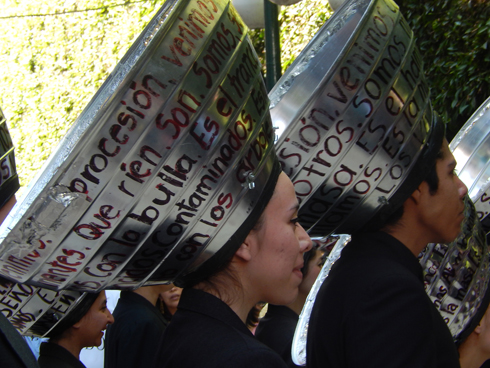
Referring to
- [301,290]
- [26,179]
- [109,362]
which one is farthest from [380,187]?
[26,179]

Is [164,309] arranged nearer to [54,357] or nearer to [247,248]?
[54,357]

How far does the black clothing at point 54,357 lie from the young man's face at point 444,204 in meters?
2.09

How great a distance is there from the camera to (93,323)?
10.3ft

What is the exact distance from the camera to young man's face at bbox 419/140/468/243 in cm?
188

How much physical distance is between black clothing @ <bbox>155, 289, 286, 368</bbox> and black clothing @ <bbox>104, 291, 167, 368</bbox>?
2049 mm

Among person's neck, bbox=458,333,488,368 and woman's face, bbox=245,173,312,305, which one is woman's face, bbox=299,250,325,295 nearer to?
person's neck, bbox=458,333,488,368

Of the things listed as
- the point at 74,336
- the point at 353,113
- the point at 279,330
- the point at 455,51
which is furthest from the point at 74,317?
the point at 455,51

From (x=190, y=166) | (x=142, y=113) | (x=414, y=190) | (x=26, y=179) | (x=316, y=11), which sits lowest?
(x=26, y=179)

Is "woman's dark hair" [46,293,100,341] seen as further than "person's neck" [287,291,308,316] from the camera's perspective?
No

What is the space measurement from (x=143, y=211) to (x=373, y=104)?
73 centimetres

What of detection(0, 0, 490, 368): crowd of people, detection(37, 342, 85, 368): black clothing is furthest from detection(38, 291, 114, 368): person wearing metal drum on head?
detection(0, 0, 490, 368): crowd of people

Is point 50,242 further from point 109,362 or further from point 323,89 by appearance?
point 109,362

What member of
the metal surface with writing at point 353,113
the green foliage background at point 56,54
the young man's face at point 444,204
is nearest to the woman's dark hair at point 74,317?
the metal surface with writing at point 353,113

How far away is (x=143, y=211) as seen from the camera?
117 centimetres
